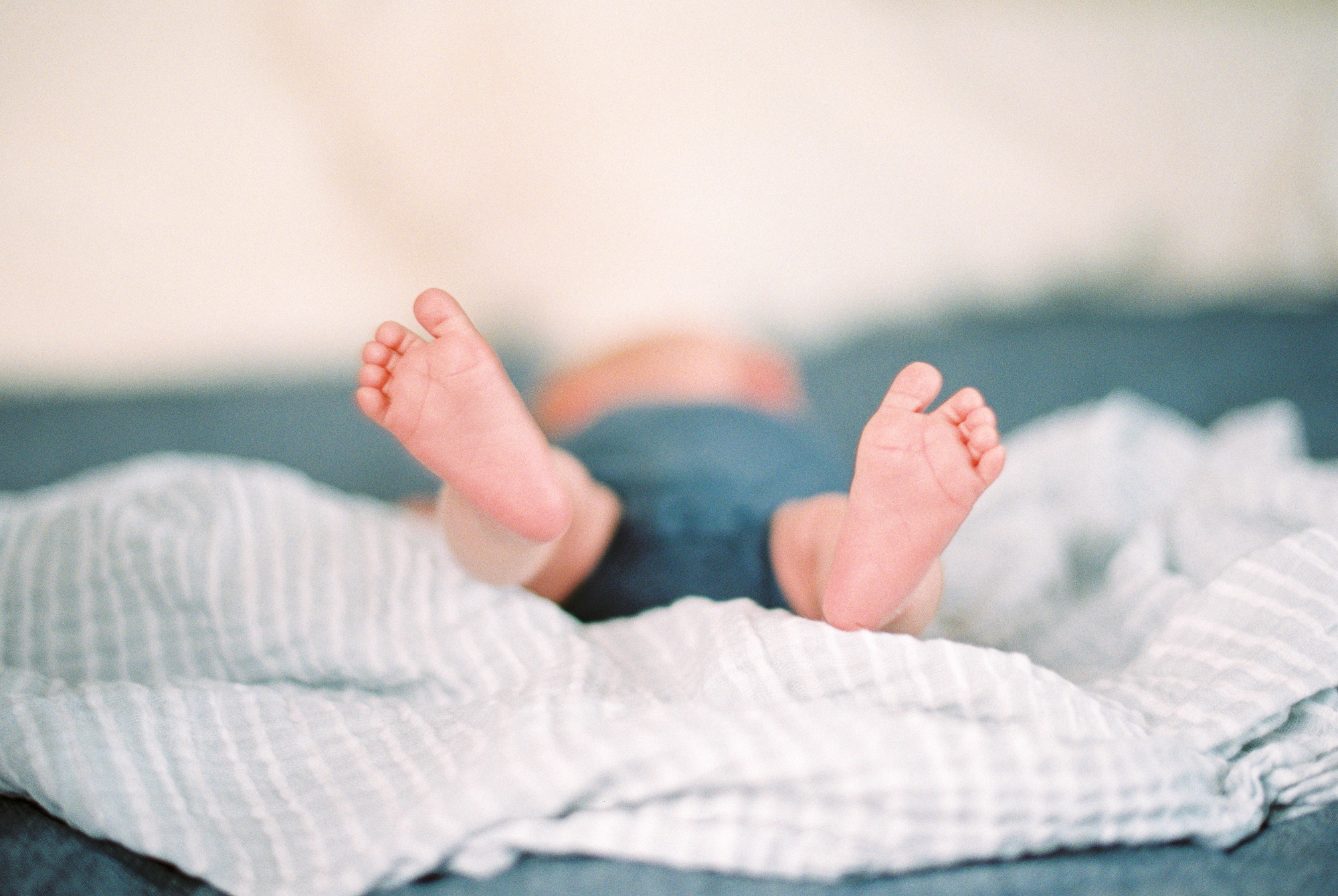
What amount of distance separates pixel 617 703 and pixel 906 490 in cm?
22

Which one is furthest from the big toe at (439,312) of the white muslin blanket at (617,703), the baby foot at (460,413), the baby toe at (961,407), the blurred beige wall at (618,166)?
the blurred beige wall at (618,166)

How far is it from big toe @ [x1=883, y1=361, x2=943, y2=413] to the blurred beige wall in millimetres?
1125

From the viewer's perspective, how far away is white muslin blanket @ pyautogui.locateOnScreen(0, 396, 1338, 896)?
0.47 meters

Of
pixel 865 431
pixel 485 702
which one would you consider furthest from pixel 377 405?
pixel 865 431

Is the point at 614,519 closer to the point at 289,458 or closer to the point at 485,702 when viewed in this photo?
the point at 485,702

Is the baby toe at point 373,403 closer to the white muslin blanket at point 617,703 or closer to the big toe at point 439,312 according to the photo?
the big toe at point 439,312

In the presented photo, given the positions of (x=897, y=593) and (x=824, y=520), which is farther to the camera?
(x=824, y=520)

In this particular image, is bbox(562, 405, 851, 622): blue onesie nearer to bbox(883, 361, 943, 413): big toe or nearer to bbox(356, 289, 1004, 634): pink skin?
bbox(356, 289, 1004, 634): pink skin

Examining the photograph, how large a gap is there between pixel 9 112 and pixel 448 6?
74 cm

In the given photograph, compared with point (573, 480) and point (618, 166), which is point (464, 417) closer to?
point (573, 480)

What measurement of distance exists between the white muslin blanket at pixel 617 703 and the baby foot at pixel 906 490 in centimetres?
4

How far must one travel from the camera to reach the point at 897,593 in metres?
0.58

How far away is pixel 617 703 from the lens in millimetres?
520

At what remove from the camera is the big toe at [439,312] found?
62 centimetres
